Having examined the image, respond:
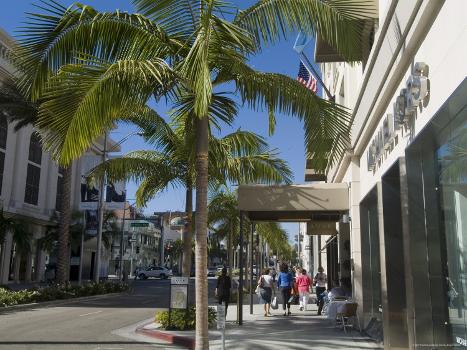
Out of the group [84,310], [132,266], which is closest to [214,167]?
[84,310]

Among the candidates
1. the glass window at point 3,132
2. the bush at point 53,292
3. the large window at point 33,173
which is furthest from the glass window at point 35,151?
the bush at point 53,292

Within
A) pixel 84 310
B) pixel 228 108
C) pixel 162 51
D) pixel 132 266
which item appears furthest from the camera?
pixel 132 266

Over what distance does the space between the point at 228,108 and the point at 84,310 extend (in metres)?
14.3

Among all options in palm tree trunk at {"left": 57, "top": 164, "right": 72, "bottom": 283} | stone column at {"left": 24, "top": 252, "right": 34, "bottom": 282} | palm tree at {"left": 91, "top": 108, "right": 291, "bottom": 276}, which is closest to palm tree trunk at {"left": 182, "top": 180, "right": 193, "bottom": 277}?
palm tree at {"left": 91, "top": 108, "right": 291, "bottom": 276}

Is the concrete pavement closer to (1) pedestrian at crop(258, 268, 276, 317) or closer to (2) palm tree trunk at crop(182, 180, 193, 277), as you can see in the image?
(1) pedestrian at crop(258, 268, 276, 317)

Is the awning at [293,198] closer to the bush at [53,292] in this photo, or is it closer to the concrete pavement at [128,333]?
the concrete pavement at [128,333]

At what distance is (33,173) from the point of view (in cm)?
4553

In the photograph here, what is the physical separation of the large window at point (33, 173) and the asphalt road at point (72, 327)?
80.7 feet

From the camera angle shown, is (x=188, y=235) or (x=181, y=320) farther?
(x=188, y=235)

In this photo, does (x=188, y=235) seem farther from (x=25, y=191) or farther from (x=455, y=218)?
(x=25, y=191)

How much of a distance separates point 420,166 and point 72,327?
434 inches

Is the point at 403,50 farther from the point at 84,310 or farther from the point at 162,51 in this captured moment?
the point at 84,310

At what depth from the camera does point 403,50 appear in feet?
26.9

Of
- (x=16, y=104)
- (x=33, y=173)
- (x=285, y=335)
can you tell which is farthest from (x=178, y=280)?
(x=33, y=173)
